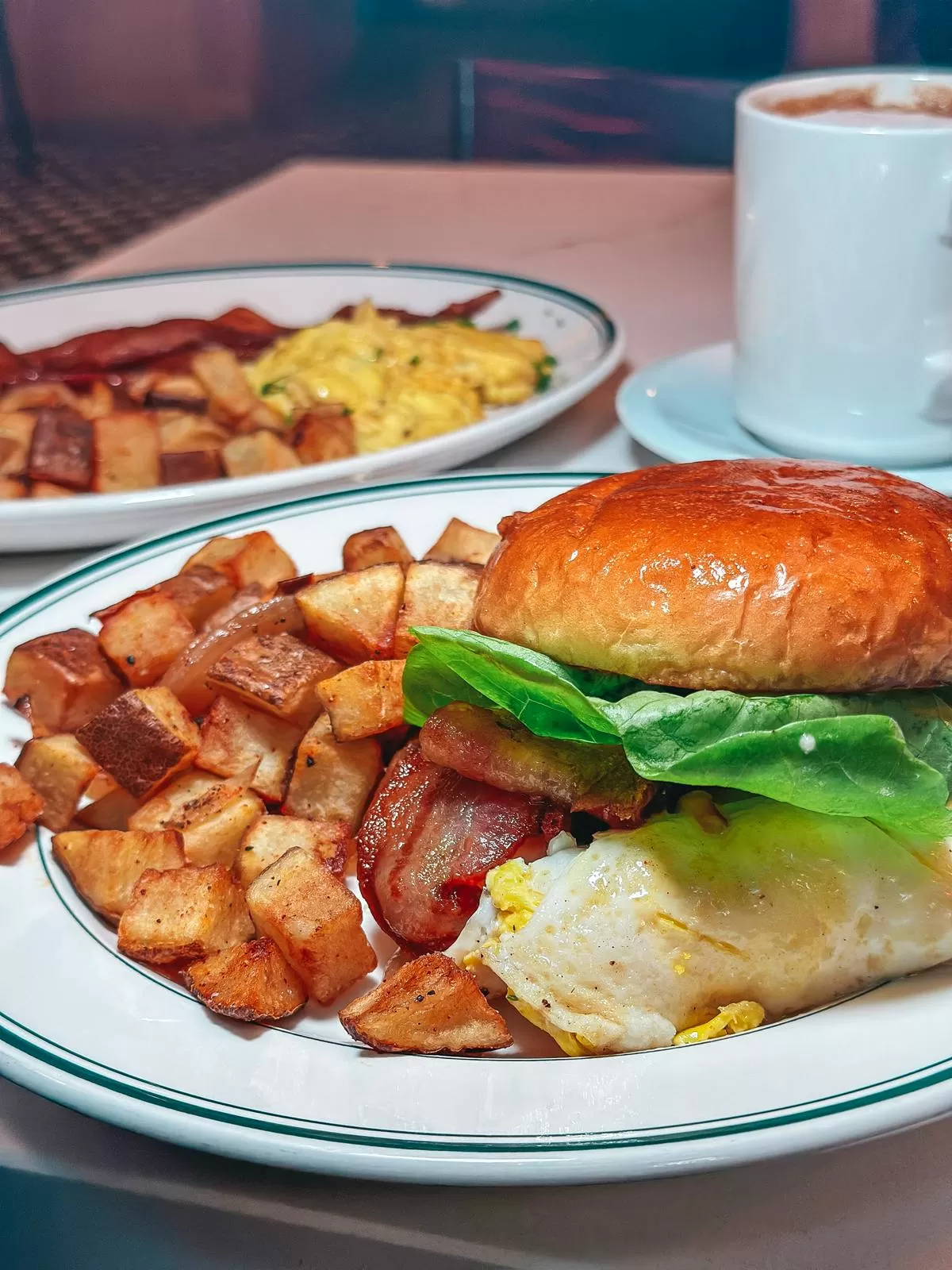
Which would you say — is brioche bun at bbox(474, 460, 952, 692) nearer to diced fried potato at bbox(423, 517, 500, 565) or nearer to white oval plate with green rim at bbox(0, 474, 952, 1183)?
white oval plate with green rim at bbox(0, 474, 952, 1183)

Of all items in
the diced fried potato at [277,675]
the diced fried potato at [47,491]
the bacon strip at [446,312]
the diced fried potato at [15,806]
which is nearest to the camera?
the diced fried potato at [15,806]

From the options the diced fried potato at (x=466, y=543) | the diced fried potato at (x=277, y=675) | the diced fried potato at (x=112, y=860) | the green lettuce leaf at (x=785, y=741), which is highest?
the green lettuce leaf at (x=785, y=741)

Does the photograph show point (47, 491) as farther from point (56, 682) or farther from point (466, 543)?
point (466, 543)

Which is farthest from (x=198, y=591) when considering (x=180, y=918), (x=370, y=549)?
(x=180, y=918)

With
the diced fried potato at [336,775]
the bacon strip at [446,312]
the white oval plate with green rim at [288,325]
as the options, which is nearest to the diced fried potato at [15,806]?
the diced fried potato at [336,775]

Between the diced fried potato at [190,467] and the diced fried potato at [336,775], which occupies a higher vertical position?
the diced fried potato at [190,467]

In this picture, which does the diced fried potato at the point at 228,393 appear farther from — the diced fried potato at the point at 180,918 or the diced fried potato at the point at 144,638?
the diced fried potato at the point at 180,918

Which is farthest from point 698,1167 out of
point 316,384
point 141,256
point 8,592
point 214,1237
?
point 141,256
